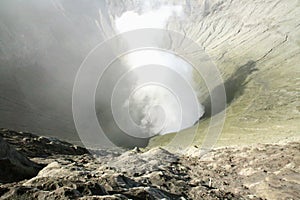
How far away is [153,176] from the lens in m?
36.1

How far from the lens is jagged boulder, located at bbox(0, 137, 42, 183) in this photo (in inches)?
1013

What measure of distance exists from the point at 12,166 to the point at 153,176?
16712mm

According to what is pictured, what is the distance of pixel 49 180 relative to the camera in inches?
785

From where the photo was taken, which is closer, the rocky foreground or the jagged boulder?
the rocky foreground

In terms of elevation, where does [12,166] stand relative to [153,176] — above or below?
below

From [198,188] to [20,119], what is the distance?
17788 cm

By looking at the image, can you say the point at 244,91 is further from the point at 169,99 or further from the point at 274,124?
the point at 274,124

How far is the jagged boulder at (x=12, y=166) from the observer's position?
25.7 meters

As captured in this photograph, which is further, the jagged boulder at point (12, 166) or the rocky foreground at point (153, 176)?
the jagged boulder at point (12, 166)

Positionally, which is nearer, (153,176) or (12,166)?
(12,166)

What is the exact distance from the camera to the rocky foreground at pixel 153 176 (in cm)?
1909

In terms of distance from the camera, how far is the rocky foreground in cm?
1909

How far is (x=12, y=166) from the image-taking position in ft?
87.8

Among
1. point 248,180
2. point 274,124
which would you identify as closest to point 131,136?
point 274,124
